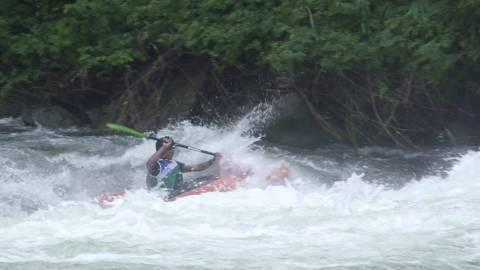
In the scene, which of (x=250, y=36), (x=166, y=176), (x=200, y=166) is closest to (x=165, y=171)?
(x=166, y=176)

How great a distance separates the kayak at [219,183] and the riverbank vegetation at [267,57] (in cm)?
167

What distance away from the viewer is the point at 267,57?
423 inches

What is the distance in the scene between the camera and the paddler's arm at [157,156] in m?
9.38

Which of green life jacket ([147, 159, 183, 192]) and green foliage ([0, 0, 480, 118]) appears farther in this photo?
green foliage ([0, 0, 480, 118])

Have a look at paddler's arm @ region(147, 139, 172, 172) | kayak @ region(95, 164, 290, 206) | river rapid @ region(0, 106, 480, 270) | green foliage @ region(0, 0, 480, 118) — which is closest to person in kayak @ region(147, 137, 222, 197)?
paddler's arm @ region(147, 139, 172, 172)

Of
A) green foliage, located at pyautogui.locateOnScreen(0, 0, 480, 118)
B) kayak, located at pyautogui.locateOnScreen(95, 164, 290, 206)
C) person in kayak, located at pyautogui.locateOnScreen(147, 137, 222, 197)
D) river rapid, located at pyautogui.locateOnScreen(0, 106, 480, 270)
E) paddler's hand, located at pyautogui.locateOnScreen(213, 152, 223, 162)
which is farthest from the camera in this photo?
green foliage, located at pyautogui.locateOnScreen(0, 0, 480, 118)

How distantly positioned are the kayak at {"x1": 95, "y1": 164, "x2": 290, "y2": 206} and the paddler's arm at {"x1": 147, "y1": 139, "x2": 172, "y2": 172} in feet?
1.28

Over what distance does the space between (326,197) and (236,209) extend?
2.96 feet

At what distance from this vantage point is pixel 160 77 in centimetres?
1287

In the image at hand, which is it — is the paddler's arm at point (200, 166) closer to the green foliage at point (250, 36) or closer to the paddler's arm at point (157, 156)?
the paddler's arm at point (157, 156)

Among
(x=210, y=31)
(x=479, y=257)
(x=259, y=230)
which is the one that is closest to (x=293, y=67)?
(x=210, y=31)

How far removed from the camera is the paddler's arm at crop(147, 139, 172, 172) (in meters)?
9.38

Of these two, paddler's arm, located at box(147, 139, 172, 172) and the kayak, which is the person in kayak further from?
the kayak

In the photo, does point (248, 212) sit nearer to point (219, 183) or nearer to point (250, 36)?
point (219, 183)
